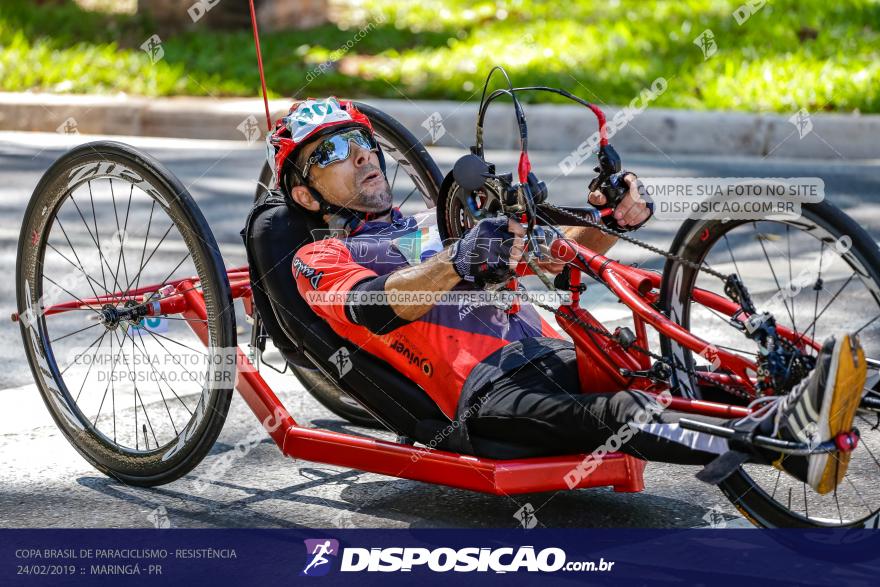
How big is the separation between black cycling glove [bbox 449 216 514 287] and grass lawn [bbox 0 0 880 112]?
6008mm

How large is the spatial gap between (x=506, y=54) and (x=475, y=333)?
697cm

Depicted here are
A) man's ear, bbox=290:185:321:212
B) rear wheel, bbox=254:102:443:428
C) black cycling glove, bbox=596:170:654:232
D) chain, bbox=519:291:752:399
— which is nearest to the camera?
chain, bbox=519:291:752:399

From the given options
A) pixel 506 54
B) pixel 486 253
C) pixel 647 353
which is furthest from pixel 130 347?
pixel 506 54

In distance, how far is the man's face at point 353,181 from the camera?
4.05 metres

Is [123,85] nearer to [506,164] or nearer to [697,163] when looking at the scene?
[506,164]

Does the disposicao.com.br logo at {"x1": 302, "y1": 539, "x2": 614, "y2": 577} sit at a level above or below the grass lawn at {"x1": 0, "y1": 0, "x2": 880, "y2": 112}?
below

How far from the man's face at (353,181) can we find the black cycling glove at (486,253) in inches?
27.2

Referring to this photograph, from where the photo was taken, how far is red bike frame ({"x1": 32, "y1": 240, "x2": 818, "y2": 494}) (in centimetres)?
346

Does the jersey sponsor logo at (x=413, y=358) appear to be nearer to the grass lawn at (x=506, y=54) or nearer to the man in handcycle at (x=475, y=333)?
the man in handcycle at (x=475, y=333)

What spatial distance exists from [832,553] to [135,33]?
31.7 ft

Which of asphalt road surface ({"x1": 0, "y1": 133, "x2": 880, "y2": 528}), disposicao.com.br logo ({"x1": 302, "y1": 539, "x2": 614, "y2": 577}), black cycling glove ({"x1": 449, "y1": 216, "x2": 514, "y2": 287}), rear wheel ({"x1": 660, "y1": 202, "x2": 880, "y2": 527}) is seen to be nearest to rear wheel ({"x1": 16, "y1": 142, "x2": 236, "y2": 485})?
asphalt road surface ({"x1": 0, "y1": 133, "x2": 880, "y2": 528})

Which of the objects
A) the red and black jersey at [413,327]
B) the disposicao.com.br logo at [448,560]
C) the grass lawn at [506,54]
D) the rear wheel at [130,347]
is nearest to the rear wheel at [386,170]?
the rear wheel at [130,347]

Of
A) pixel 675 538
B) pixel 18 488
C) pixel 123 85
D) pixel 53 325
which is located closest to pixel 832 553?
pixel 675 538

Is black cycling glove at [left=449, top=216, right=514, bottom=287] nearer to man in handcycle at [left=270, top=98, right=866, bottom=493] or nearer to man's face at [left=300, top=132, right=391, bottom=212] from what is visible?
man in handcycle at [left=270, top=98, right=866, bottom=493]
